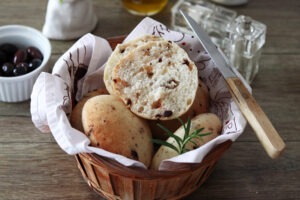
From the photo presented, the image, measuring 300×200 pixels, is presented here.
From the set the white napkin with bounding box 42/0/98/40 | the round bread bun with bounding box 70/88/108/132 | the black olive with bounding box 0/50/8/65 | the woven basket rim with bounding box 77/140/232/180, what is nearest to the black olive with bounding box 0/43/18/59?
the black olive with bounding box 0/50/8/65

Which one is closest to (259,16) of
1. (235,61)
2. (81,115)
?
(235,61)

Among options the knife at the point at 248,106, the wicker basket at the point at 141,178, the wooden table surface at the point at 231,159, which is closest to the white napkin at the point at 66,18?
the wooden table surface at the point at 231,159

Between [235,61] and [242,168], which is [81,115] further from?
[235,61]

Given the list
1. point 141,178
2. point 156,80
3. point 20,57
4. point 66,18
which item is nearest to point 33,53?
point 20,57

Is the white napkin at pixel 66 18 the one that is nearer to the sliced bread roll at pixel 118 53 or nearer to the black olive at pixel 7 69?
the black olive at pixel 7 69

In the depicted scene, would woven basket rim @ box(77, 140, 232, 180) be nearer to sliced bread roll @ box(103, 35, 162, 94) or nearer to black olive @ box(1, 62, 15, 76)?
sliced bread roll @ box(103, 35, 162, 94)

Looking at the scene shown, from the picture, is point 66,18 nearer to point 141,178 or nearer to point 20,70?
point 20,70
